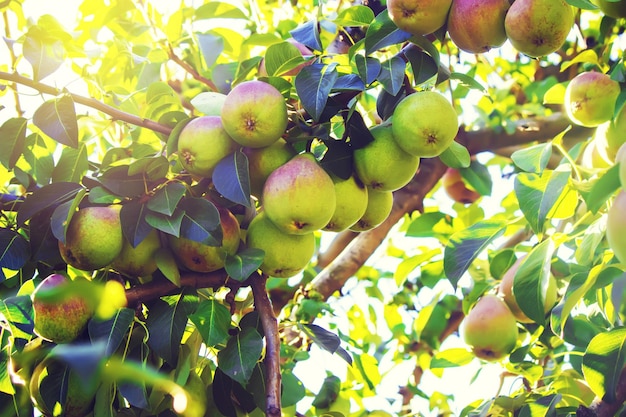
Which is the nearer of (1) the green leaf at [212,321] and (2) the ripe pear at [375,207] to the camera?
(1) the green leaf at [212,321]

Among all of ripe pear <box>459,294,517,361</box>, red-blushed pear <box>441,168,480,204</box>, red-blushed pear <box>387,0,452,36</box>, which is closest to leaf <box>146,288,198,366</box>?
red-blushed pear <box>387,0,452,36</box>

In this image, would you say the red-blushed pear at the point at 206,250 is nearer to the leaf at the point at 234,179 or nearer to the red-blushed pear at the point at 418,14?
the leaf at the point at 234,179

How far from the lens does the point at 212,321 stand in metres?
1.36

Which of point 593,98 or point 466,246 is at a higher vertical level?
point 593,98

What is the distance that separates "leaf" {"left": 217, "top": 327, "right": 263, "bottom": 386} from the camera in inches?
52.1

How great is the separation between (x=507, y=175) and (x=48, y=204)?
2012 millimetres

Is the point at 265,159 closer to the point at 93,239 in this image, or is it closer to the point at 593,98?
the point at 93,239

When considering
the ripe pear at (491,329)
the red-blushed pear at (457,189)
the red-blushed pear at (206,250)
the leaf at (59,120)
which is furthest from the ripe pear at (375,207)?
the red-blushed pear at (457,189)

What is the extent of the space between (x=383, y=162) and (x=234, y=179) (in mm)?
301

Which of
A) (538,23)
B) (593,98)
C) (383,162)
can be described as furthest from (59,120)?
(593,98)

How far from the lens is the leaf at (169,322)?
1347 millimetres

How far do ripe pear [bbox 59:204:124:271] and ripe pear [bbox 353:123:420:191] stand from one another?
50 centimetres

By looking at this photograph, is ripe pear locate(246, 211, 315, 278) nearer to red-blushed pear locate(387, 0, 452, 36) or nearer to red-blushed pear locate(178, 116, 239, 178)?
red-blushed pear locate(178, 116, 239, 178)

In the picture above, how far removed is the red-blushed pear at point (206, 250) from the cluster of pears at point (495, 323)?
3.23ft
